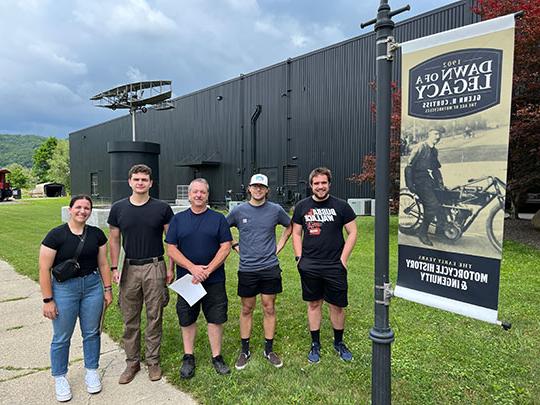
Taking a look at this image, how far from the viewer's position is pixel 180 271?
329 cm

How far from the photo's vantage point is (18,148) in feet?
569

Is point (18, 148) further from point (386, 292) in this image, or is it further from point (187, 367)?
point (386, 292)

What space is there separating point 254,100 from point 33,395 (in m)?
19.9

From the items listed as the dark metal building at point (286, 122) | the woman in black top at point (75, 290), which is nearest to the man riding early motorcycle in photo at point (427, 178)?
the woman in black top at point (75, 290)

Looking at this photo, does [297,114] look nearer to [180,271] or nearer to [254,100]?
[254,100]

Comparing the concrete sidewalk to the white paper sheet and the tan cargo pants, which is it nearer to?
the tan cargo pants

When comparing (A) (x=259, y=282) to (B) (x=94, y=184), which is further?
(B) (x=94, y=184)

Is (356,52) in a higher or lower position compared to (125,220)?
higher

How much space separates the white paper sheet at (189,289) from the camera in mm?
3188

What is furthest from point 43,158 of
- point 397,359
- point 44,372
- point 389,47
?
point 389,47

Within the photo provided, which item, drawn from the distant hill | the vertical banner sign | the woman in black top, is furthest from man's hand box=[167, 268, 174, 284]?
the distant hill

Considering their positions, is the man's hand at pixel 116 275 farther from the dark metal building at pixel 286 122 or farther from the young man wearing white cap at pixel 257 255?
the dark metal building at pixel 286 122

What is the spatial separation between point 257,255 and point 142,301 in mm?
1060

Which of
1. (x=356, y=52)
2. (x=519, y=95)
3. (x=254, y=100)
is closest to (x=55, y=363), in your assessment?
(x=519, y=95)
